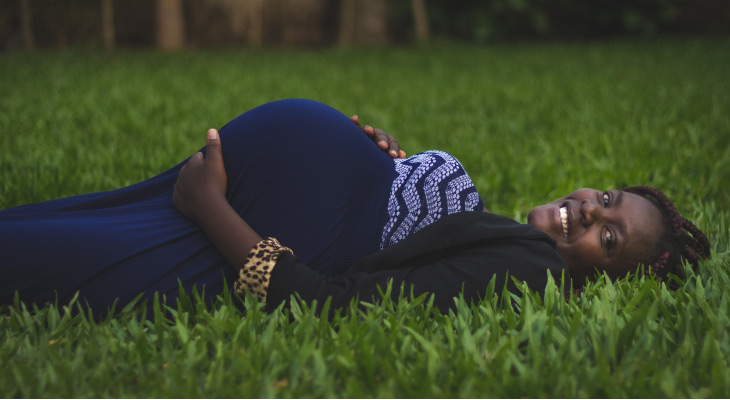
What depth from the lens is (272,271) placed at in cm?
170

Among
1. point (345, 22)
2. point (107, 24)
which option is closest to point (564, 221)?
point (107, 24)

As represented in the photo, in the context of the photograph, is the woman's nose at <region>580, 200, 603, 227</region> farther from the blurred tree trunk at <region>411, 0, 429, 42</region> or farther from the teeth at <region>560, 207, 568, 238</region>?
the blurred tree trunk at <region>411, 0, 429, 42</region>

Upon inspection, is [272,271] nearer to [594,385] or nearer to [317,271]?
[317,271]

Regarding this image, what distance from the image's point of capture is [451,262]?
179 centimetres

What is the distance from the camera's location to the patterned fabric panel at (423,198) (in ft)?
6.36

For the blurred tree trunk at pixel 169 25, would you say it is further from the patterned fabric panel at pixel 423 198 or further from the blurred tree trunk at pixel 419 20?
the patterned fabric panel at pixel 423 198

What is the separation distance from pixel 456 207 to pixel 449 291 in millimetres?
297

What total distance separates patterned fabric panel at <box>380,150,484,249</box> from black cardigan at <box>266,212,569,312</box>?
0.13 m

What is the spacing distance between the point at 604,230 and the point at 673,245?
25cm

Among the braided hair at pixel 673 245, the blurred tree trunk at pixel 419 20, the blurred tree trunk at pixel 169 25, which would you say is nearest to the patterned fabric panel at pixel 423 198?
the braided hair at pixel 673 245

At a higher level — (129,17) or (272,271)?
(129,17)

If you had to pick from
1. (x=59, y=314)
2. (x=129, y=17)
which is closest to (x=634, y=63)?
(x=129, y=17)

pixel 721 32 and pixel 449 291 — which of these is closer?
pixel 449 291

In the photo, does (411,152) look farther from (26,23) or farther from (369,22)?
(369,22)
